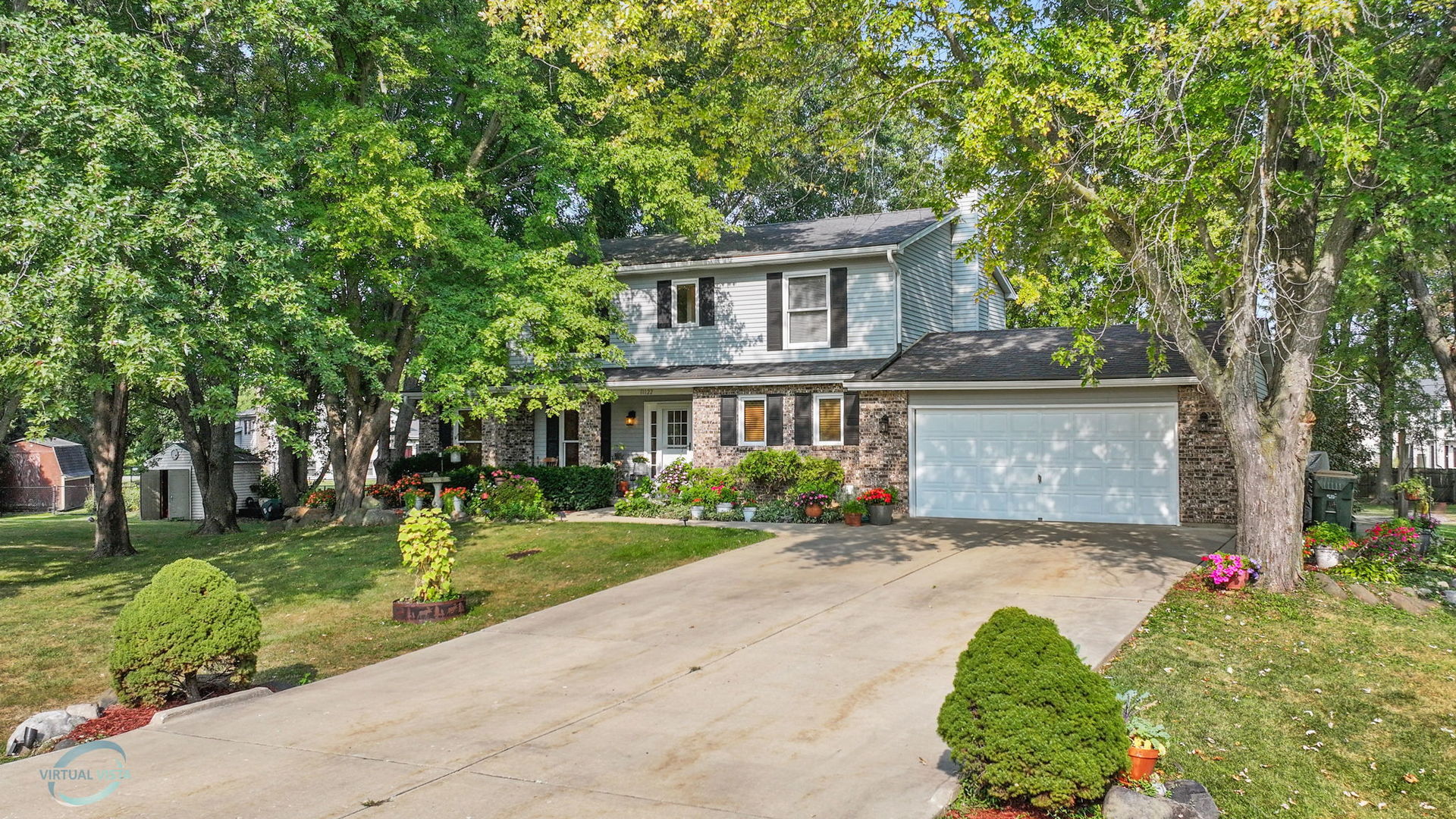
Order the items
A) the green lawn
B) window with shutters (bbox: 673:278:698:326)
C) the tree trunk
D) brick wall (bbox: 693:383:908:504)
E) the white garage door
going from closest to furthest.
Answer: the green lawn
the white garage door
the tree trunk
brick wall (bbox: 693:383:908:504)
window with shutters (bbox: 673:278:698:326)

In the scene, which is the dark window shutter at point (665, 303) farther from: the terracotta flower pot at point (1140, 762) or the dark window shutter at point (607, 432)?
the terracotta flower pot at point (1140, 762)

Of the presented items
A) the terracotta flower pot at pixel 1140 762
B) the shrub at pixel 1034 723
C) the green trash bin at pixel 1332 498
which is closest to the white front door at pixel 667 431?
the green trash bin at pixel 1332 498

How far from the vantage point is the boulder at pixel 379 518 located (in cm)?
1869

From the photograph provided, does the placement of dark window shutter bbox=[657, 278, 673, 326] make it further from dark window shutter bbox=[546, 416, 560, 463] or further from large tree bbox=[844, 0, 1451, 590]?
large tree bbox=[844, 0, 1451, 590]

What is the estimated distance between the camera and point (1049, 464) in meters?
16.4

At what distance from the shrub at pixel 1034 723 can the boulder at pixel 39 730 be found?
20.4 feet

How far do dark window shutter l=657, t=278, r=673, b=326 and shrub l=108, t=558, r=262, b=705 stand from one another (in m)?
14.3

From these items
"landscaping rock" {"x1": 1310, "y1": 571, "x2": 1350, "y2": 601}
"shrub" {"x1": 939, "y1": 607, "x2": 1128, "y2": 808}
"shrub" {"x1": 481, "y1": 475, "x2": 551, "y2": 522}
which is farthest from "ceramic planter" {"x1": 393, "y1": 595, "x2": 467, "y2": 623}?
"landscaping rock" {"x1": 1310, "y1": 571, "x2": 1350, "y2": 601}

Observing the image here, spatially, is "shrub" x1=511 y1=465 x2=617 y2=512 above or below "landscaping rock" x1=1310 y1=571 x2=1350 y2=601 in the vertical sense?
above

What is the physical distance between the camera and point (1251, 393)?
35.2 feet

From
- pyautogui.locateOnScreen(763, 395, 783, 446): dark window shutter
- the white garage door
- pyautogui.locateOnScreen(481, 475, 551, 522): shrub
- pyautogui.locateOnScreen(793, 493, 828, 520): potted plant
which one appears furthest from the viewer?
pyautogui.locateOnScreen(763, 395, 783, 446): dark window shutter

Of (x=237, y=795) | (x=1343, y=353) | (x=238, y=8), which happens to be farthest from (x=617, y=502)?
(x=1343, y=353)

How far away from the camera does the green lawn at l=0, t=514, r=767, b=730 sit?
8.80 m

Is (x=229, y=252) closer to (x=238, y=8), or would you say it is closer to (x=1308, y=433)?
(x=238, y=8)
